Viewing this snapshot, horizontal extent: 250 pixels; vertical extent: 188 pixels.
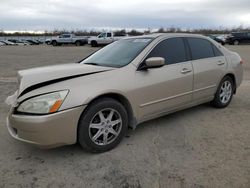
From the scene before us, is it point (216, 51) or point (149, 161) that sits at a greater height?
point (216, 51)

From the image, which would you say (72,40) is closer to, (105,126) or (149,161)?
(105,126)

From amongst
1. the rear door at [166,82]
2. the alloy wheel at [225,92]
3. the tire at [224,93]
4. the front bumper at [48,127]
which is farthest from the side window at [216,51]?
the front bumper at [48,127]

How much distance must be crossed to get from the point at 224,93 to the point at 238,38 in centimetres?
3351

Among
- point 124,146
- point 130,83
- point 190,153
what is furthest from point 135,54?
point 190,153

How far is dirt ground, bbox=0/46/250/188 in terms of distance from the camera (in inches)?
106

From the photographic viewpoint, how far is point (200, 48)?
4.64 metres

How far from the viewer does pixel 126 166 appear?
118 inches

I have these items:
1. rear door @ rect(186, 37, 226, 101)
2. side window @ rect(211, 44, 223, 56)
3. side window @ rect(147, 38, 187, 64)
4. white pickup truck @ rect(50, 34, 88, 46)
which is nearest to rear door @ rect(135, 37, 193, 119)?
side window @ rect(147, 38, 187, 64)

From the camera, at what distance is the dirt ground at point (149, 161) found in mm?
2686

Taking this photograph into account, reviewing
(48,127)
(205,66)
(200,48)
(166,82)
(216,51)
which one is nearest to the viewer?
(48,127)

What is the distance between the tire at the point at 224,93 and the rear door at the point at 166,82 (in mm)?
986

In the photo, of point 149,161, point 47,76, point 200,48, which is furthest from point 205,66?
point 47,76

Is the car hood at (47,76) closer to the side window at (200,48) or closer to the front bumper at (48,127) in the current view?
the front bumper at (48,127)

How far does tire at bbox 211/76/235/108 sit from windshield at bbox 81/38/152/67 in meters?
1.94
